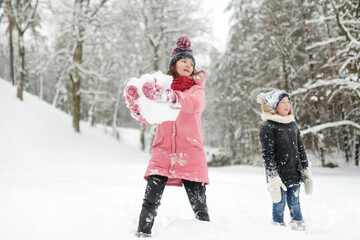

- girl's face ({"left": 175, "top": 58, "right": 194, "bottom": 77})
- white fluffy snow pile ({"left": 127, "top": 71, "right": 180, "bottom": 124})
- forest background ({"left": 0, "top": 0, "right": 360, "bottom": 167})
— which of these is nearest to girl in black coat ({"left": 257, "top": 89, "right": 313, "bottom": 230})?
girl's face ({"left": 175, "top": 58, "right": 194, "bottom": 77})

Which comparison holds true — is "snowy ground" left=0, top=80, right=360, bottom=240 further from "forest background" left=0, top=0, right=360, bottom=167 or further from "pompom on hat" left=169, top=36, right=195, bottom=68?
"forest background" left=0, top=0, right=360, bottom=167

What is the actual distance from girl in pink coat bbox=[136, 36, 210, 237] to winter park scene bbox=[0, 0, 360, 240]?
1 cm

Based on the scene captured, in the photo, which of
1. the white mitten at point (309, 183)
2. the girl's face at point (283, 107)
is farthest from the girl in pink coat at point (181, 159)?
the white mitten at point (309, 183)

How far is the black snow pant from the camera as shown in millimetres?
2309

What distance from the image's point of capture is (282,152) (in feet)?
10.6

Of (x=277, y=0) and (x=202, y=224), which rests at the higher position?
(x=277, y=0)

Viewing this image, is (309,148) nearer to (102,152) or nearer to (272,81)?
(272,81)

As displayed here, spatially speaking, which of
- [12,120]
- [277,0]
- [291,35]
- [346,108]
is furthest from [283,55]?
[12,120]

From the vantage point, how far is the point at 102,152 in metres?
14.9

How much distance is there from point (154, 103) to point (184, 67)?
0.84 meters

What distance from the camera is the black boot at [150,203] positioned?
2295 millimetres

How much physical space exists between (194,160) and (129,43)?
1850cm

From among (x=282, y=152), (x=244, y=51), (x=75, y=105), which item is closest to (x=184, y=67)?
(x=282, y=152)

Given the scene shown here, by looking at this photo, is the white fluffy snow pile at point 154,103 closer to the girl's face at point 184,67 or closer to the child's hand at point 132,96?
the child's hand at point 132,96
